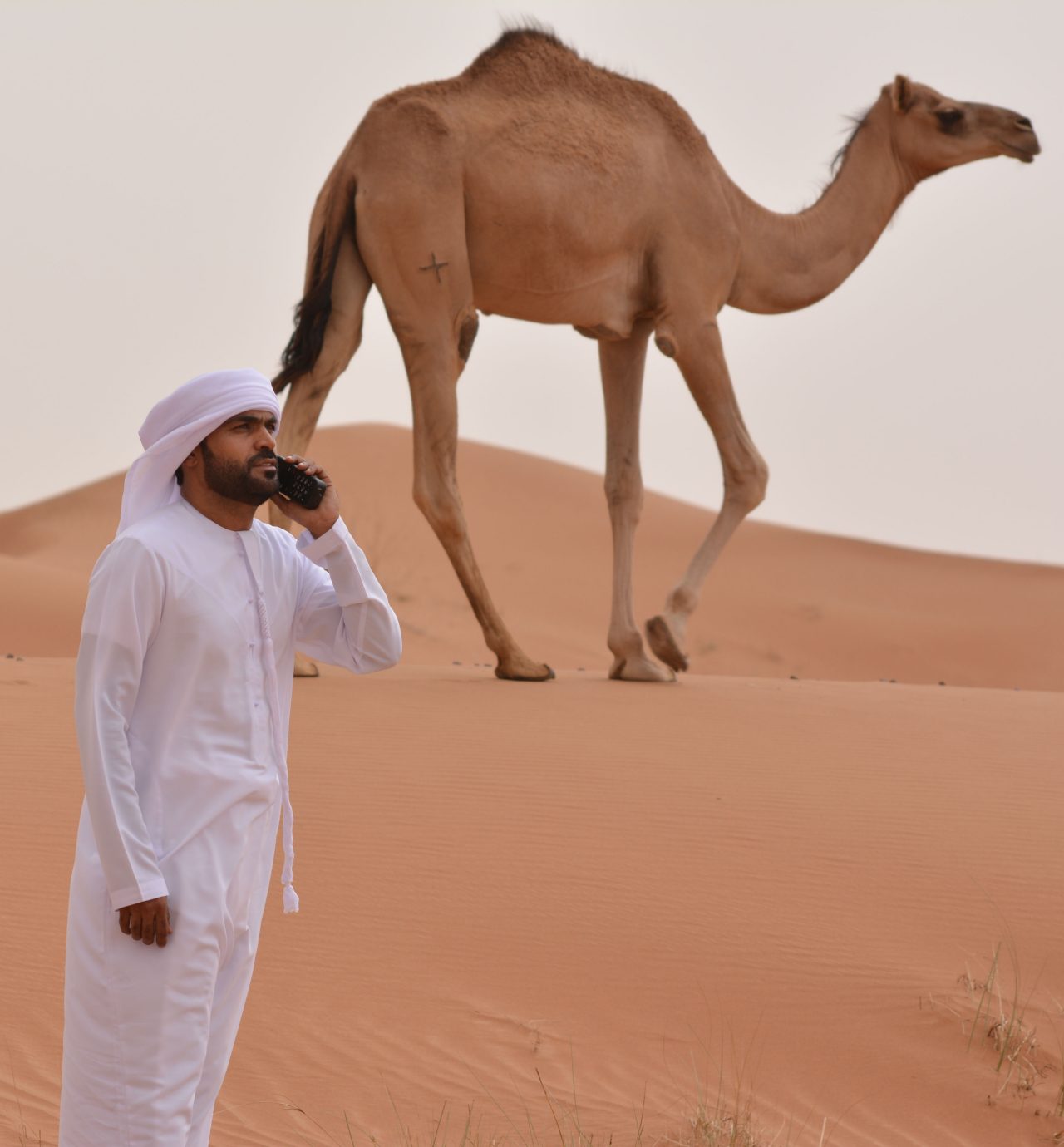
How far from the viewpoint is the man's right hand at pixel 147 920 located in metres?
3.21

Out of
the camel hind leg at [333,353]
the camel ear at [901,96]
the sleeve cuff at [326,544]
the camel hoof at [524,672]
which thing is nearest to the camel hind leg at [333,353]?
the camel hind leg at [333,353]

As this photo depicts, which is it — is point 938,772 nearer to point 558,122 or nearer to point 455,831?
point 455,831

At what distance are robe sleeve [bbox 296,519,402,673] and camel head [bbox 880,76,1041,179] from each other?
26.2 ft

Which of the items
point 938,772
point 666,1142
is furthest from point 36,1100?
point 938,772

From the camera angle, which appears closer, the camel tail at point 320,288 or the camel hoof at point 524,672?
the camel tail at point 320,288

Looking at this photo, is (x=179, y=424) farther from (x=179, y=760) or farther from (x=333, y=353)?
(x=333, y=353)

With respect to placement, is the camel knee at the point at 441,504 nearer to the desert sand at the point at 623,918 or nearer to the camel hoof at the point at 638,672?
the desert sand at the point at 623,918

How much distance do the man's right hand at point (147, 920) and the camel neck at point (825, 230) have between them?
772cm

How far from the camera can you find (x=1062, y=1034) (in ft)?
18.0

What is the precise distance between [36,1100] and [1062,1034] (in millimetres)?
3230

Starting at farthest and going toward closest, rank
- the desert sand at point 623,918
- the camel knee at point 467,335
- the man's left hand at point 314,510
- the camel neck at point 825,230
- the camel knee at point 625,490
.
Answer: the camel neck at point 825,230 → the camel knee at point 625,490 → the camel knee at point 467,335 → the desert sand at point 623,918 → the man's left hand at point 314,510

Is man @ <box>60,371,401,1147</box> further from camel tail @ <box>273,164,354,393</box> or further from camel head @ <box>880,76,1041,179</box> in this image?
camel head @ <box>880,76,1041,179</box>

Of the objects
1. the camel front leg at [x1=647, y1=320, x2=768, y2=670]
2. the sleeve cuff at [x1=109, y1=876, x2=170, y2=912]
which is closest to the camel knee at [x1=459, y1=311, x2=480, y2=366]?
the camel front leg at [x1=647, y1=320, x2=768, y2=670]

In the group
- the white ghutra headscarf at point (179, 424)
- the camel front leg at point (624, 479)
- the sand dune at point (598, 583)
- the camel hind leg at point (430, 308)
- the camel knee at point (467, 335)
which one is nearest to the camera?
the white ghutra headscarf at point (179, 424)
